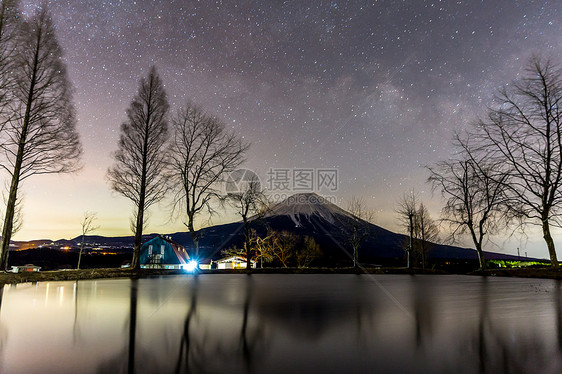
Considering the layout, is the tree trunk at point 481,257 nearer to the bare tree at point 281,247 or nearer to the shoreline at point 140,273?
the shoreline at point 140,273

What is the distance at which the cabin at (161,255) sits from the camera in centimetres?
5775

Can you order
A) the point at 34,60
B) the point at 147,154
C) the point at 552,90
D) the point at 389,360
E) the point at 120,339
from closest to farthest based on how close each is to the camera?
the point at 389,360, the point at 120,339, the point at 34,60, the point at 552,90, the point at 147,154

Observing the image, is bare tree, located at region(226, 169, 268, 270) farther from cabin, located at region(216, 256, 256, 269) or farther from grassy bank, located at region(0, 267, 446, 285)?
cabin, located at region(216, 256, 256, 269)

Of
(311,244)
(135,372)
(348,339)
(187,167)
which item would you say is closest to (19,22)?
(187,167)

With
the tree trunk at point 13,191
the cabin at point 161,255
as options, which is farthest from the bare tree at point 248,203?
the cabin at point 161,255

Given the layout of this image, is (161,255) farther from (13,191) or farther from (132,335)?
(132,335)

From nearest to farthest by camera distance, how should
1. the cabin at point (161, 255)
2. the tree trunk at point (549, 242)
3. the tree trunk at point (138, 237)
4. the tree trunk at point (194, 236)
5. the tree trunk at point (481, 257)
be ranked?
the tree trunk at point (549, 242)
the tree trunk at point (138, 237)
the tree trunk at point (194, 236)
the tree trunk at point (481, 257)
the cabin at point (161, 255)

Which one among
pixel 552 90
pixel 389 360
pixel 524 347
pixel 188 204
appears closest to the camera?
pixel 389 360

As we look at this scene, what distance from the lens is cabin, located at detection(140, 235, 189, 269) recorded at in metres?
57.8

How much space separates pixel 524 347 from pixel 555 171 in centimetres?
1547

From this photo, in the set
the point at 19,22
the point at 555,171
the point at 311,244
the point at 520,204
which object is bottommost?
the point at 311,244

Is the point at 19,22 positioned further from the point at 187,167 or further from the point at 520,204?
the point at 520,204

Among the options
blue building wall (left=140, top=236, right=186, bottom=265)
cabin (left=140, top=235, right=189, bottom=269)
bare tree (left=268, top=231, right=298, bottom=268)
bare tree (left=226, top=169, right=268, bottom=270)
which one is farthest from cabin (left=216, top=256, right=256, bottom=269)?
bare tree (left=226, top=169, right=268, bottom=270)

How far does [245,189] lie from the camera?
25812 millimetres
